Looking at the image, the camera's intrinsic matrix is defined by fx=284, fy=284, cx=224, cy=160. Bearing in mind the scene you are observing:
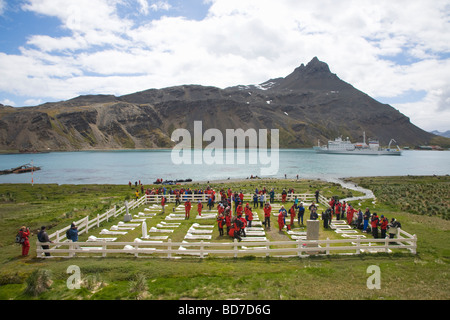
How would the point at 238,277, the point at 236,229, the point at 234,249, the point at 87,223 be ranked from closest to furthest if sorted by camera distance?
1. the point at 238,277
2. the point at 234,249
3. the point at 236,229
4. the point at 87,223

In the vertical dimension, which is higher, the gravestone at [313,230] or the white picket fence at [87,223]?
the gravestone at [313,230]

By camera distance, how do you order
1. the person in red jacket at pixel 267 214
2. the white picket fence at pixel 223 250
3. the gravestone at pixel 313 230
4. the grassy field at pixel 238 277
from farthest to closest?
the person in red jacket at pixel 267 214, the gravestone at pixel 313 230, the white picket fence at pixel 223 250, the grassy field at pixel 238 277

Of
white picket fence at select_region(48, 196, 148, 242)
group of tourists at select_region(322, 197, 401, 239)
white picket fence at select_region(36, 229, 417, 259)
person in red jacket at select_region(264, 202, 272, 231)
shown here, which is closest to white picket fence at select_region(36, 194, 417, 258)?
white picket fence at select_region(36, 229, 417, 259)

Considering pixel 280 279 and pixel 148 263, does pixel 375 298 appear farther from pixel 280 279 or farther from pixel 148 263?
pixel 148 263

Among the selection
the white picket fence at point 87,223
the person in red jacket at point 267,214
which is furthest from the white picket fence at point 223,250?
the person in red jacket at point 267,214

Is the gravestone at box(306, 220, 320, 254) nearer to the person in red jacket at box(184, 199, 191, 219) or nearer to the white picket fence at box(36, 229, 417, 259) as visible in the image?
the white picket fence at box(36, 229, 417, 259)

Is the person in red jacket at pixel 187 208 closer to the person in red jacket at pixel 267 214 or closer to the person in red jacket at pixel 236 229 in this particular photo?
the person in red jacket at pixel 236 229

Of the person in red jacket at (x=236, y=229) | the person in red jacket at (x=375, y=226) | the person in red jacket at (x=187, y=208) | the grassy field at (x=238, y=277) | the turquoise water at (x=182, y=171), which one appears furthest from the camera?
the turquoise water at (x=182, y=171)

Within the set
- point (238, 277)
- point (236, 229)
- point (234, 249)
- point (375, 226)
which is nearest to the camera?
point (238, 277)

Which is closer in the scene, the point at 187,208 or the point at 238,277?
the point at 238,277

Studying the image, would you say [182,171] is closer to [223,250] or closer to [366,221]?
[366,221]

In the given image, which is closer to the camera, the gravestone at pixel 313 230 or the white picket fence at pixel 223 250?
the white picket fence at pixel 223 250

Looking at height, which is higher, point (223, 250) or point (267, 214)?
point (267, 214)

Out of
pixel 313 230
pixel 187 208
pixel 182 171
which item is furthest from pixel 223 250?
pixel 182 171
